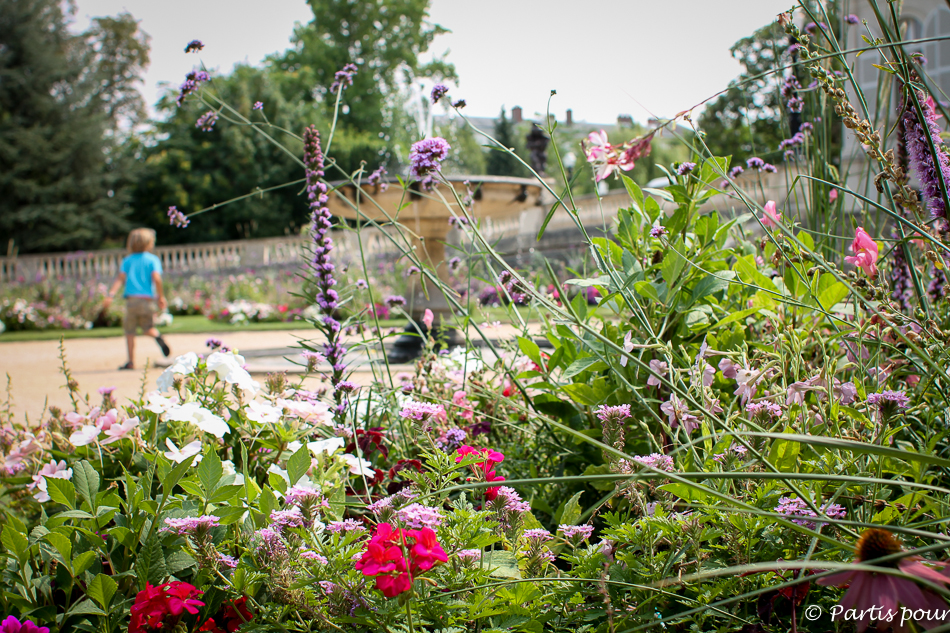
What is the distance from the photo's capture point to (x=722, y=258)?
171cm

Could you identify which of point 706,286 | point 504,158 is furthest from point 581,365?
point 504,158

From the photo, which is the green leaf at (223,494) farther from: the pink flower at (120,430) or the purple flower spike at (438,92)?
the purple flower spike at (438,92)

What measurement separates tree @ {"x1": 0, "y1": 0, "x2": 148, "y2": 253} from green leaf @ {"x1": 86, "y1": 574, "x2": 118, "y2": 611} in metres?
32.3

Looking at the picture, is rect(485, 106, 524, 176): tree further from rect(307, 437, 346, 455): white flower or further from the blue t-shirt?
rect(307, 437, 346, 455): white flower

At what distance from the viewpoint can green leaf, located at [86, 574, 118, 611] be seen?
1018 mm

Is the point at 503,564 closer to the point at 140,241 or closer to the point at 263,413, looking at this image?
the point at 263,413

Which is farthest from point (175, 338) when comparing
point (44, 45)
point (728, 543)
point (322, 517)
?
point (44, 45)

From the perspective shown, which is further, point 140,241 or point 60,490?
point 140,241

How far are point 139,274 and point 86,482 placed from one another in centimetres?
670

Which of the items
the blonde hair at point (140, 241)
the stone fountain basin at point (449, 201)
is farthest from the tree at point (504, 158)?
the stone fountain basin at point (449, 201)

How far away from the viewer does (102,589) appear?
102cm

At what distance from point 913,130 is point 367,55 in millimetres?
33832

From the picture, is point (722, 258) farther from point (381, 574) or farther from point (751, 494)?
point (381, 574)

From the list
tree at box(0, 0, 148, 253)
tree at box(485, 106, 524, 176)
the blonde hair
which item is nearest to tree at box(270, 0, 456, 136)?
tree at box(485, 106, 524, 176)
